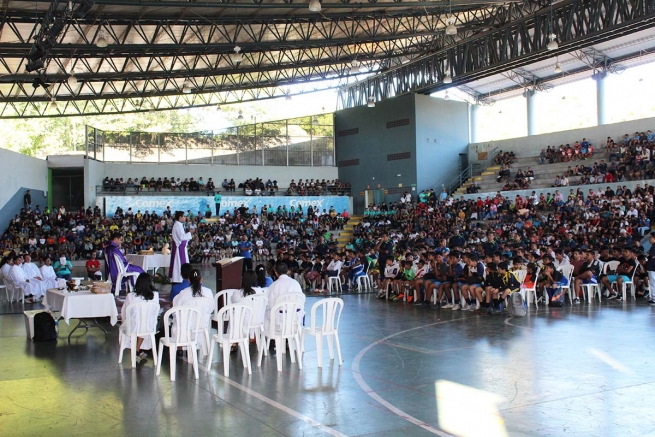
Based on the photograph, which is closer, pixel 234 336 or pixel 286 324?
pixel 234 336

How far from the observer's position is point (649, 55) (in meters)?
26.9

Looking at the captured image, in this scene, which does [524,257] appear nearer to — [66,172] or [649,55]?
[649,55]

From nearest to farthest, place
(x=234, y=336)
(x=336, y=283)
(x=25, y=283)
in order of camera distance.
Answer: (x=234, y=336), (x=25, y=283), (x=336, y=283)

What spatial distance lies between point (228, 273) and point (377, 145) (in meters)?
25.2

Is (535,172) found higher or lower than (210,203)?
higher

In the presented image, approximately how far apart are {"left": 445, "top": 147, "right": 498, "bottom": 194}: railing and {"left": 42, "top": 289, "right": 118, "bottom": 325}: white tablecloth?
25.4 meters

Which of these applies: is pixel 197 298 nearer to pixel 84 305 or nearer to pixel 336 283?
pixel 84 305

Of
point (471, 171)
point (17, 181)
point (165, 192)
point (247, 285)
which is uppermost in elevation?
point (471, 171)

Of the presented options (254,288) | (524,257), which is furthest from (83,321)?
(524,257)

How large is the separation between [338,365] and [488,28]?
19.8 meters

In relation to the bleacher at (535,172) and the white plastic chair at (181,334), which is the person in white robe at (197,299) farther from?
the bleacher at (535,172)

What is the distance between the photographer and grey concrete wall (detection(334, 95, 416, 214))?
32.0m

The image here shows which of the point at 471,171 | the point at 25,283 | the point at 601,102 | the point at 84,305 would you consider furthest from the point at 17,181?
the point at 601,102

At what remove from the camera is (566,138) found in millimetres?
28766
